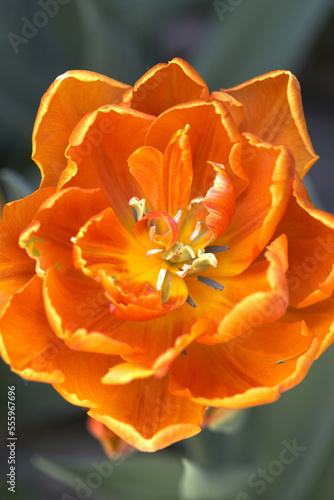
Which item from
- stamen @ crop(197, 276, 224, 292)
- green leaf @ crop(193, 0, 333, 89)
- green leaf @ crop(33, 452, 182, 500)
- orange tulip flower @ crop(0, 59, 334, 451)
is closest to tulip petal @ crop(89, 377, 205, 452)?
orange tulip flower @ crop(0, 59, 334, 451)

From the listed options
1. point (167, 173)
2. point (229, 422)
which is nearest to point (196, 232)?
point (167, 173)

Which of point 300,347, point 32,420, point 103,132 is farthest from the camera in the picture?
point 32,420

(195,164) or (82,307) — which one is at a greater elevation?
(195,164)

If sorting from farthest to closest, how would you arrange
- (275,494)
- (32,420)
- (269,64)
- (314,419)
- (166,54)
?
(166,54), (32,420), (269,64), (275,494), (314,419)

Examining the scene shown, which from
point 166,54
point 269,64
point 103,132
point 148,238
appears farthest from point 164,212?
point 166,54

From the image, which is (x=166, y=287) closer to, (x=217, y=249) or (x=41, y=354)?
(x=217, y=249)

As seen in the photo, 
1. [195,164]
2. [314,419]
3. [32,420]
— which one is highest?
[195,164]

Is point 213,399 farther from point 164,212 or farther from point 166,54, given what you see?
point 166,54

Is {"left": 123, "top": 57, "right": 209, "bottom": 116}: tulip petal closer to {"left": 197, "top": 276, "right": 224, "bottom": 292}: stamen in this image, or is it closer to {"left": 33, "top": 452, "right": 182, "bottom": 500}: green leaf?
{"left": 197, "top": 276, "right": 224, "bottom": 292}: stamen

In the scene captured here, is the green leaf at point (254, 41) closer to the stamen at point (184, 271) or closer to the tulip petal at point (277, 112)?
the tulip petal at point (277, 112)
